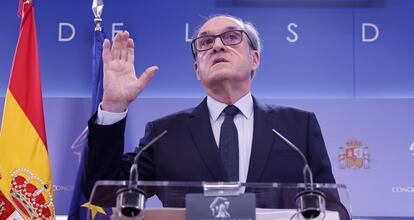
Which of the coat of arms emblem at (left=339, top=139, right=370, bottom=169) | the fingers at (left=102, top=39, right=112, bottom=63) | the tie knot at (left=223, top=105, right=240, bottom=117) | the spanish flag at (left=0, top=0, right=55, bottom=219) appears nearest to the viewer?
the fingers at (left=102, top=39, right=112, bottom=63)

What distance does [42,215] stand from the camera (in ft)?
9.07

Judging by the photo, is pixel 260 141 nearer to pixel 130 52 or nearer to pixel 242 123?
pixel 242 123

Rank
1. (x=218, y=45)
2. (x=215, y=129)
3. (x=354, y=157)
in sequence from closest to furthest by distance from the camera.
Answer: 1. (x=215, y=129)
2. (x=218, y=45)
3. (x=354, y=157)

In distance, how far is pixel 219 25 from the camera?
2023mm

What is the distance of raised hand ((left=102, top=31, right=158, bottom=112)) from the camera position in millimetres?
1481

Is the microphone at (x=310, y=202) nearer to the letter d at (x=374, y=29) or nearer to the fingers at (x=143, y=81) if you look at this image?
the fingers at (x=143, y=81)

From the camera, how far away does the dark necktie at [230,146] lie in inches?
66.1

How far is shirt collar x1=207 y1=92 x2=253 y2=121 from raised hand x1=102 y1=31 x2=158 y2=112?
0.43m

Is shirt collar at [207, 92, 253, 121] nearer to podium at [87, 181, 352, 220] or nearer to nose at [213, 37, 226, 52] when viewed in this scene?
nose at [213, 37, 226, 52]

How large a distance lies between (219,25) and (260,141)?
528 millimetres

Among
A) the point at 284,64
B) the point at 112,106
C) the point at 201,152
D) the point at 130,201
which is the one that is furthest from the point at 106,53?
the point at 284,64

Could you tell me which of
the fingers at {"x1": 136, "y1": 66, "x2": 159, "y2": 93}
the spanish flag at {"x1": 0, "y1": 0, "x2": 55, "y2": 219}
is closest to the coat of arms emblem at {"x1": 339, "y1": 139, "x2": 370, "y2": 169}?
the spanish flag at {"x1": 0, "y1": 0, "x2": 55, "y2": 219}

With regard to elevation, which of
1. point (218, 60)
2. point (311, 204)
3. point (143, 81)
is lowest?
point (311, 204)

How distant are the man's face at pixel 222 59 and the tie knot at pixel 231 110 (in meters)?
0.13
